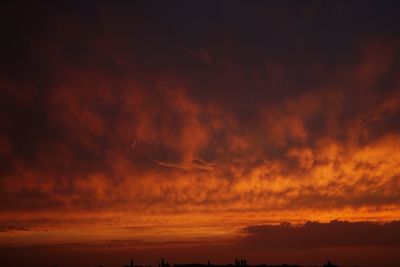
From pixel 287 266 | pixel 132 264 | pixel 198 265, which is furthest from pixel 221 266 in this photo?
pixel 132 264

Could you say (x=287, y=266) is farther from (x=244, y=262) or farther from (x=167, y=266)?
(x=167, y=266)

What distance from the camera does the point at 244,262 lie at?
5131 centimetres

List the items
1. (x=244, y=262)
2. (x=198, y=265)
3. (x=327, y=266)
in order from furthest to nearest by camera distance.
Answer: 1. (x=198, y=265)
2. (x=244, y=262)
3. (x=327, y=266)

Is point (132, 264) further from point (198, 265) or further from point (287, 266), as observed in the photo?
point (287, 266)

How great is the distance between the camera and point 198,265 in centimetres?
5600

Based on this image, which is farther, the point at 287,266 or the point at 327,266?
the point at 287,266

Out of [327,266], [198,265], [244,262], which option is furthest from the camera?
[198,265]

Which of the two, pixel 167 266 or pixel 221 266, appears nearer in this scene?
pixel 221 266

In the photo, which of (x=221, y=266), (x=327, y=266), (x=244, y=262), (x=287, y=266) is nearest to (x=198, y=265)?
(x=221, y=266)

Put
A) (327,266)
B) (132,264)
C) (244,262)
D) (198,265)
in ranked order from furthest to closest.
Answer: (132,264) → (198,265) → (244,262) → (327,266)

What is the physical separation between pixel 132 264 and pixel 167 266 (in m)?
5.26

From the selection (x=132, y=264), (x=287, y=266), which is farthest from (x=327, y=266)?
(x=132, y=264)

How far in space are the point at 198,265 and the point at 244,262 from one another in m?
7.63

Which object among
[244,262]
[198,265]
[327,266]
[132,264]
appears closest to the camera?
[327,266]
